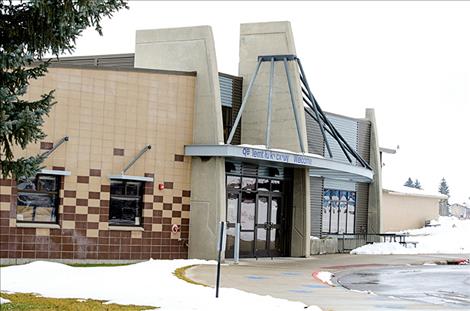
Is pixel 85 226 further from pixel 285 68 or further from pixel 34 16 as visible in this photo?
pixel 34 16

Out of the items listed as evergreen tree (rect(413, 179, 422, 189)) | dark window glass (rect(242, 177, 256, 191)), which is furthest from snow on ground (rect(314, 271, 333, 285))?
evergreen tree (rect(413, 179, 422, 189))

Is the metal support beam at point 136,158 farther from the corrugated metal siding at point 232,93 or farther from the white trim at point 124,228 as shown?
the corrugated metal siding at point 232,93

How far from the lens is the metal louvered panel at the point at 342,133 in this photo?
1394 inches

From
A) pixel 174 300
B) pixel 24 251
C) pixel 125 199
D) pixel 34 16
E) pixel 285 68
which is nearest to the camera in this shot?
pixel 34 16

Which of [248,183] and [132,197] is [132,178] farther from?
[248,183]

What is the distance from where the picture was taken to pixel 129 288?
52.1 feet

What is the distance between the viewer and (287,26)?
1102 inches

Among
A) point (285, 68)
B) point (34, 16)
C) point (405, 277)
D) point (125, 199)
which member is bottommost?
point (405, 277)

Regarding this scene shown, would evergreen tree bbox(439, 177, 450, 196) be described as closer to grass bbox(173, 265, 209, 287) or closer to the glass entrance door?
the glass entrance door

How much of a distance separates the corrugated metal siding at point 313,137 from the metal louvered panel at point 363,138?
4.09 metres

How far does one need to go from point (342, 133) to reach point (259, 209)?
31.0 feet

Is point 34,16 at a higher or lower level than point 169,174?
higher

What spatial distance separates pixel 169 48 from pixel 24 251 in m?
8.03

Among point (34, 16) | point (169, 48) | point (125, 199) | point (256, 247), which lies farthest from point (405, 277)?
point (34, 16)
